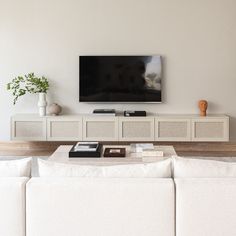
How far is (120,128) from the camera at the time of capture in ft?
19.5

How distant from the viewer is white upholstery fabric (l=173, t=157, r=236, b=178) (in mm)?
1950

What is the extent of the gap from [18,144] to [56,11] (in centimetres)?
223

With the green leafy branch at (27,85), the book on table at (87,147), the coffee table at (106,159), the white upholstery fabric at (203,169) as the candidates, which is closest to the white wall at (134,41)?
the green leafy branch at (27,85)

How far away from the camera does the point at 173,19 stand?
6098mm

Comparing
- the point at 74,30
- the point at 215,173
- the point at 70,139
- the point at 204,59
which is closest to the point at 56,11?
the point at 74,30

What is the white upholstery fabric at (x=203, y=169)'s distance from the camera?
195 centimetres

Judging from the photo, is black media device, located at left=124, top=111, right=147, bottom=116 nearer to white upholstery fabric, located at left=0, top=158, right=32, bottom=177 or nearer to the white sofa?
white upholstery fabric, located at left=0, top=158, right=32, bottom=177

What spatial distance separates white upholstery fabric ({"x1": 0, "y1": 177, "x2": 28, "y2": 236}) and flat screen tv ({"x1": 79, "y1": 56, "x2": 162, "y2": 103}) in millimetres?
4436

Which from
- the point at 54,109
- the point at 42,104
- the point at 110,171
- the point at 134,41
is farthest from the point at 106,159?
the point at 134,41

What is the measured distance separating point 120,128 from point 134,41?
142 cm

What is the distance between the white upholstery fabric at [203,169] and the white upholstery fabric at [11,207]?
79 cm

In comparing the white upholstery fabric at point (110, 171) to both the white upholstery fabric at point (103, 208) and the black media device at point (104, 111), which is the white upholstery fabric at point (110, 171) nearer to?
the white upholstery fabric at point (103, 208)

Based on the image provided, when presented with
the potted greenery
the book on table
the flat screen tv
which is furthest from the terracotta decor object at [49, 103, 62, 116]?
the book on table

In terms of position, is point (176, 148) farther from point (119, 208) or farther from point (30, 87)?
→ point (119, 208)
